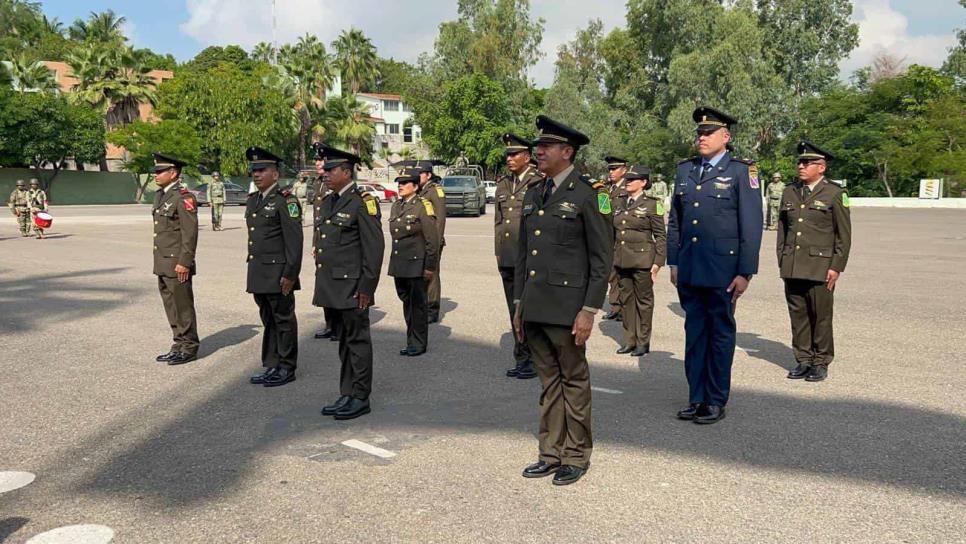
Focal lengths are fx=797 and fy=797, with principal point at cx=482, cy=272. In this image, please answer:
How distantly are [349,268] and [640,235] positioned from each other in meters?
3.47

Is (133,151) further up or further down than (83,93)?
further down

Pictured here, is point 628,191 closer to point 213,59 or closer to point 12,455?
point 12,455

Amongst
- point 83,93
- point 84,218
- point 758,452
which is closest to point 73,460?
point 758,452

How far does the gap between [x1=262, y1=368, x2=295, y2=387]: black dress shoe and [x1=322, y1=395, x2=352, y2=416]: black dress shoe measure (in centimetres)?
102

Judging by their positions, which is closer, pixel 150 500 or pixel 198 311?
pixel 150 500

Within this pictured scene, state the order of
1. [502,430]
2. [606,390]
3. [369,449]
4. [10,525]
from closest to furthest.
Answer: [10,525]
[369,449]
[502,430]
[606,390]

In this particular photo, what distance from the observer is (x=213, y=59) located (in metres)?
77.7

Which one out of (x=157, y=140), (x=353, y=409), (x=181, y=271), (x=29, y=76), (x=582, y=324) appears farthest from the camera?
(x=29, y=76)

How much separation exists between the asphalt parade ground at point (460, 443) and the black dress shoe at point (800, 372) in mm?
158

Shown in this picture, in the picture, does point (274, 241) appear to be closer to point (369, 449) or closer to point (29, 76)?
point (369, 449)

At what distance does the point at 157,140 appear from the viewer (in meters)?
50.3

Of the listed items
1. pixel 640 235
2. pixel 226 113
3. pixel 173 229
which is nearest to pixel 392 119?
pixel 226 113

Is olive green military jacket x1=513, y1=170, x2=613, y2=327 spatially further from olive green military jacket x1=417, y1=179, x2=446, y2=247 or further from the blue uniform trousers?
olive green military jacket x1=417, y1=179, x2=446, y2=247

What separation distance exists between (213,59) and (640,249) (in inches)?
3057
